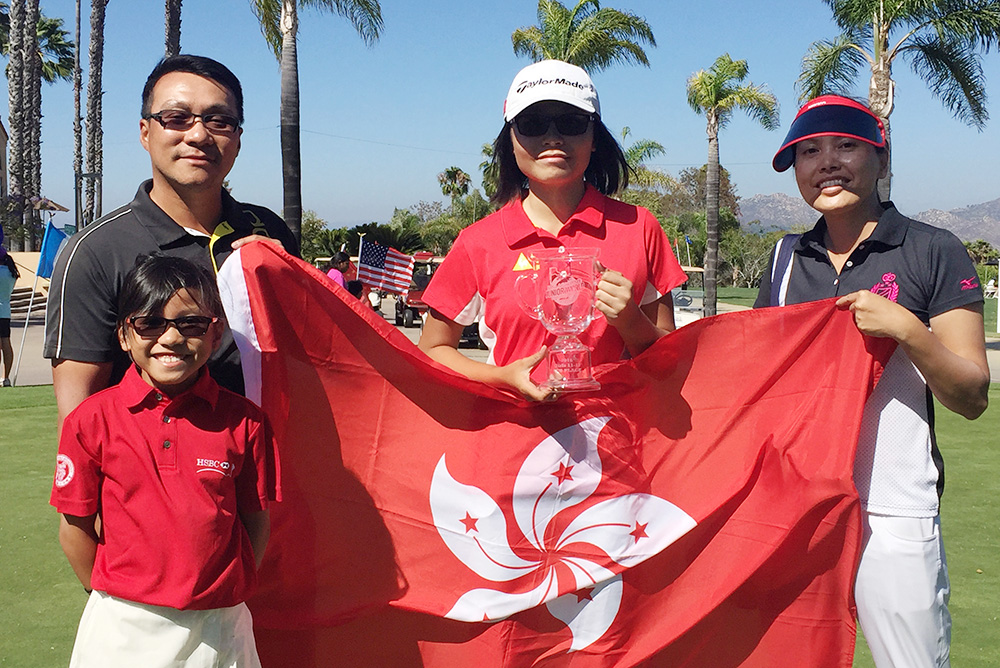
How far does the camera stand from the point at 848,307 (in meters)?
Answer: 2.79

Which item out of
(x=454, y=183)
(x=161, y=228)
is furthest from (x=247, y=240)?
(x=454, y=183)

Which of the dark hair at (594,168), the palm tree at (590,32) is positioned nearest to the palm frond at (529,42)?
the palm tree at (590,32)

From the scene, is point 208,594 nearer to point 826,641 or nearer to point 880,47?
point 826,641

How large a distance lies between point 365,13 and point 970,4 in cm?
1146

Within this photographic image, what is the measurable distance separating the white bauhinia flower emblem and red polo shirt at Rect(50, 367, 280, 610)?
0.94 metres

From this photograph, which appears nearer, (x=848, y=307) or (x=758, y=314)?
(x=848, y=307)

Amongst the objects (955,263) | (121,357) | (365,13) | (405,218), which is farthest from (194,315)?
(405,218)

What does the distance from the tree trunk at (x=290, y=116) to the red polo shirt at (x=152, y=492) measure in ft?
48.3

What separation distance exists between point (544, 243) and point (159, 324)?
1242mm

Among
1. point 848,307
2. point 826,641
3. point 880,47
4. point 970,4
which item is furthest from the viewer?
point 880,47

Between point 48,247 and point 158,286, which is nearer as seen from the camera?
point 158,286

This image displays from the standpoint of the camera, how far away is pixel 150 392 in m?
2.41

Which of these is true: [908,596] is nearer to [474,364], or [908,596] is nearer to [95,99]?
[474,364]

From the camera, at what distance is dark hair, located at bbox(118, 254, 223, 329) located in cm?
240
